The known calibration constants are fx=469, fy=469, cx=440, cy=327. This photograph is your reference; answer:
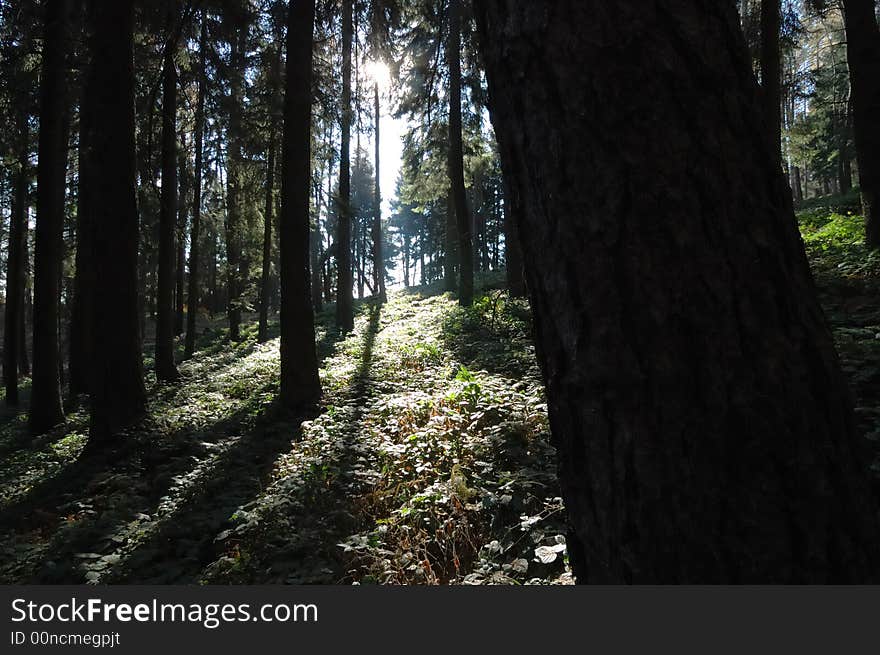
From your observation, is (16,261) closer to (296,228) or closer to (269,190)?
(269,190)

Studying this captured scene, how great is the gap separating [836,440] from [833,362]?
0.17 m

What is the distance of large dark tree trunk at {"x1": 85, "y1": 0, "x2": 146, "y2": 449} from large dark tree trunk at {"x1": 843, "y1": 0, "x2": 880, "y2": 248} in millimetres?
11550

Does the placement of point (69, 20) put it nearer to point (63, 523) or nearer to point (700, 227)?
point (63, 523)

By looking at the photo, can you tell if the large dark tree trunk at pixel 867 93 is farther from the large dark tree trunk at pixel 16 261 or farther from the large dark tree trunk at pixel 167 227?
the large dark tree trunk at pixel 16 261

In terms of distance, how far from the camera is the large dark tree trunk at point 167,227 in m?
12.3

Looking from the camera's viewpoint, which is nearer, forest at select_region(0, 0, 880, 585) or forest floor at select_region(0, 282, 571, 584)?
forest at select_region(0, 0, 880, 585)

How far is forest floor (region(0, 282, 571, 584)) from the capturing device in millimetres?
3438

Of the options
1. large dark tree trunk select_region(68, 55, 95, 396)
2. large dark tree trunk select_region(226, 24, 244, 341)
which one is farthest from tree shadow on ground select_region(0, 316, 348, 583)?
large dark tree trunk select_region(226, 24, 244, 341)

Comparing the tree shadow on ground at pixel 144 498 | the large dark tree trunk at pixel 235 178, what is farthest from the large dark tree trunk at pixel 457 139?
the tree shadow on ground at pixel 144 498

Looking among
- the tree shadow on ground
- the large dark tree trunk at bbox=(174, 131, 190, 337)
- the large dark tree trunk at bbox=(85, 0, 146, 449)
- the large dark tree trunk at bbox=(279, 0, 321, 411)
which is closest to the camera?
the tree shadow on ground

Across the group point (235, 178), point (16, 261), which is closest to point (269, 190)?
point (235, 178)

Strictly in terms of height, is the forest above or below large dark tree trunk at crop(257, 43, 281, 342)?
A: below

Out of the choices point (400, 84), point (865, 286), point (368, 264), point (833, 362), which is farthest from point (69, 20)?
point (368, 264)

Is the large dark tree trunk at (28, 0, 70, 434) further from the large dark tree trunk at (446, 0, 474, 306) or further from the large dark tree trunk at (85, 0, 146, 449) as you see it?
the large dark tree trunk at (446, 0, 474, 306)
